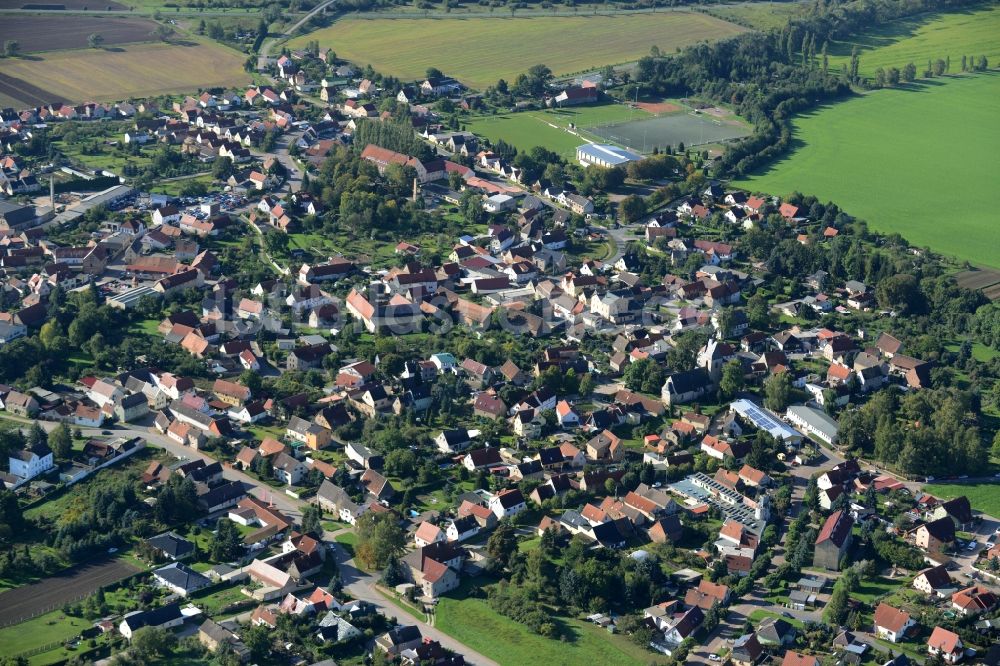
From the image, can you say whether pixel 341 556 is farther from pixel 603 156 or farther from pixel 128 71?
pixel 128 71

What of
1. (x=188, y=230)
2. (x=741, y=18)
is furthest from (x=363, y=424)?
(x=741, y=18)

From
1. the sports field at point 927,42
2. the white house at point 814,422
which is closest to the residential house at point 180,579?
the white house at point 814,422

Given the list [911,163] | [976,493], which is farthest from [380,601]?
[911,163]

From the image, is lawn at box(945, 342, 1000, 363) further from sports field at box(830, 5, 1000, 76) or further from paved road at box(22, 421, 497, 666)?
sports field at box(830, 5, 1000, 76)

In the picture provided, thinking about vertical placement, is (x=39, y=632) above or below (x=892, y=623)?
below

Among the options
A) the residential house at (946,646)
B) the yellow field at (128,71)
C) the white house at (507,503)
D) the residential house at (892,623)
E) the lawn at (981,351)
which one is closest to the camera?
the residential house at (946,646)

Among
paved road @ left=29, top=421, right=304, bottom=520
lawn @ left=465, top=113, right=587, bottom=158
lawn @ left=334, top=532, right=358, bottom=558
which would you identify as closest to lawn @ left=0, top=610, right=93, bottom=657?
lawn @ left=334, top=532, right=358, bottom=558

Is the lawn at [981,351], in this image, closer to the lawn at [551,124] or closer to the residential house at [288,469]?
the residential house at [288,469]
